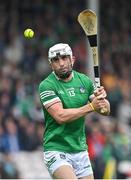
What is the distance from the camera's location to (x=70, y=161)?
31.4 ft

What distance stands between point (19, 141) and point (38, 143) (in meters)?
0.36

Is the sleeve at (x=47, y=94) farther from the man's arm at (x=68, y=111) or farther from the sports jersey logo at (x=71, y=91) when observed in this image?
the sports jersey logo at (x=71, y=91)

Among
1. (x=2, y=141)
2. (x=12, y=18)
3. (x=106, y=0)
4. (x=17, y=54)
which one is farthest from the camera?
(x=106, y=0)

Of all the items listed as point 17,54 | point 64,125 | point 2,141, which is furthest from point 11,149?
point 64,125

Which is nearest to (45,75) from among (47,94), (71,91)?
(71,91)

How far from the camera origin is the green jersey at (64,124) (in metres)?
9.53

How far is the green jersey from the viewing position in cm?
953

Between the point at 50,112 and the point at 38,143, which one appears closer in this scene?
the point at 50,112

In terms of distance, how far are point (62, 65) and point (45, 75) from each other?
967cm

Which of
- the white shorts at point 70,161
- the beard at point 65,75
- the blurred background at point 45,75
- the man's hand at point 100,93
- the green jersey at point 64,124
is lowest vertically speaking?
the blurred background at point 45,75

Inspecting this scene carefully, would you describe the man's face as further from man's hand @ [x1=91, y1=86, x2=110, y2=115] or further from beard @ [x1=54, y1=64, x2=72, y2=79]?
man's hand @ [x1=91, y1=86, x2=110, y2=115]

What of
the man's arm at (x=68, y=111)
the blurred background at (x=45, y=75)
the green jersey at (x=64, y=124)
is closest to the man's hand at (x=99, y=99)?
the man's arm at (x=68, y=111)

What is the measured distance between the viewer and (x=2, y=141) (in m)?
15.4

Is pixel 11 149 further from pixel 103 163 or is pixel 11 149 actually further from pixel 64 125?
pixel 64 125
